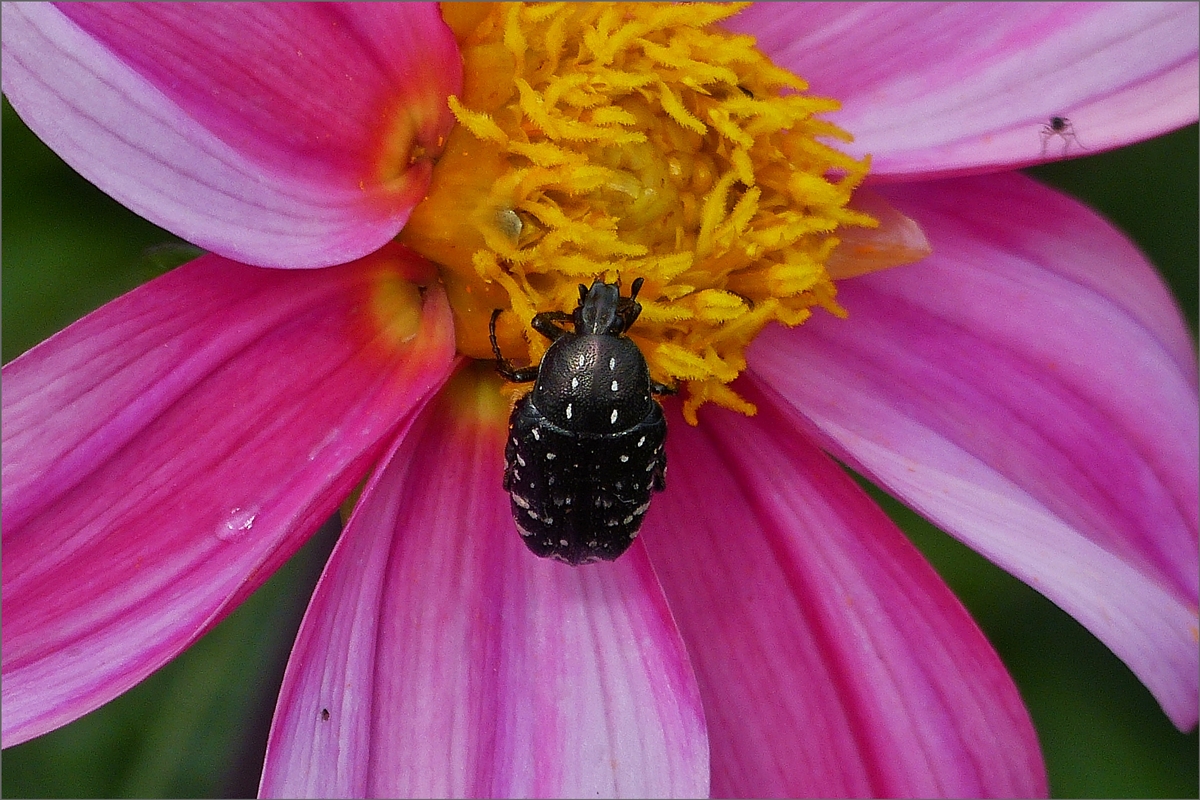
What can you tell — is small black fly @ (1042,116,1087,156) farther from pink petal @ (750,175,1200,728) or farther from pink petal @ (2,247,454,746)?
pink petal @ (2,247,454,746)

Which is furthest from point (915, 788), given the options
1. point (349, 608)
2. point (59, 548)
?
point (59, 548)

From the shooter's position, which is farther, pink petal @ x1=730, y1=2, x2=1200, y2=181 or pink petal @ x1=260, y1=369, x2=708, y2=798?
pink petal @ x1=730, y1=2, x2=1200, y2=181

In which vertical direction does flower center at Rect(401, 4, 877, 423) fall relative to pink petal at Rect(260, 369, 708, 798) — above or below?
above

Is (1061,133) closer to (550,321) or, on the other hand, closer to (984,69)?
(984,69)

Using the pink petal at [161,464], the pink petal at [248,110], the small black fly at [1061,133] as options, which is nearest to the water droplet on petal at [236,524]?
the pink petal at [161,464]

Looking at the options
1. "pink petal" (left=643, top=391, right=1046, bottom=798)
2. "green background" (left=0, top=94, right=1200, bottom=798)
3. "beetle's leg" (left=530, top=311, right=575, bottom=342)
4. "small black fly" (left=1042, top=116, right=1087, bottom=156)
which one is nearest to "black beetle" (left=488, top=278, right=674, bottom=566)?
"beetle's leg" (left=530, top=311, right=575, bottom=342)

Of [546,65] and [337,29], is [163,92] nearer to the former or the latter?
[337,29]

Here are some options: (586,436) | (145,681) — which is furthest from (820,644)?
(145,681)
